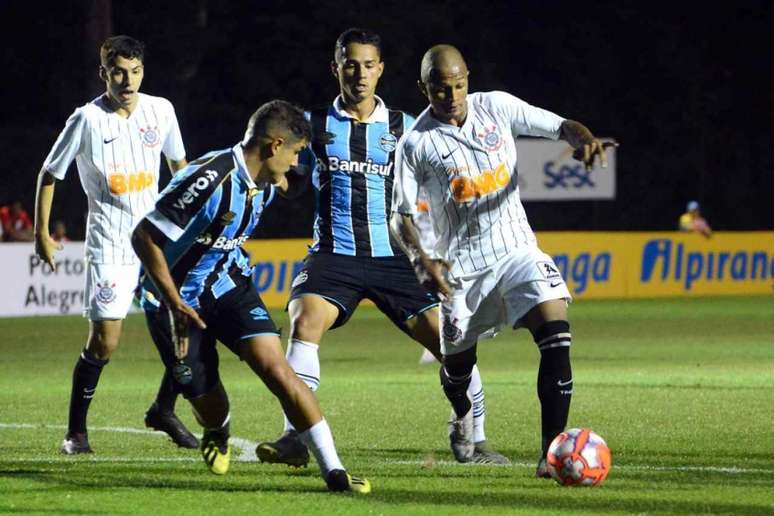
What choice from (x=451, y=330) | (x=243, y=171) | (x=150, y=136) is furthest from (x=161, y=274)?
(x=150, y=136)

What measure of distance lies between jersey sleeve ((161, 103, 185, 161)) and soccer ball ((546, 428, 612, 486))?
330 cm

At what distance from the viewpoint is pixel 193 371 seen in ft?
25.7

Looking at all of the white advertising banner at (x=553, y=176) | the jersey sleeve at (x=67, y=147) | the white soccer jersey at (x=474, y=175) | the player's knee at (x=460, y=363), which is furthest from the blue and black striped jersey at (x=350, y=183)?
the white advertising banner at (x=553, y=176)

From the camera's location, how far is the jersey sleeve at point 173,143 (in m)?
9.69

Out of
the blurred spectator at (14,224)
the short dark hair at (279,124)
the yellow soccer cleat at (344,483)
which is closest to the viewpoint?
the yellow soccer cleat at (344,483)

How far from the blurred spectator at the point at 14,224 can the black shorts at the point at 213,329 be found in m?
20.5

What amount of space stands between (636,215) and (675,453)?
2941 cm

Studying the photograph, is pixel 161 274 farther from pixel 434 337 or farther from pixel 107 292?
pixel 107 292

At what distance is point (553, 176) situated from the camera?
105ft

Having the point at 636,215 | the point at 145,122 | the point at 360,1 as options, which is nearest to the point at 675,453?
the point at 145,122

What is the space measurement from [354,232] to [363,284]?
0.28 m

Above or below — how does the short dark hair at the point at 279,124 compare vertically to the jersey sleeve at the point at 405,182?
above

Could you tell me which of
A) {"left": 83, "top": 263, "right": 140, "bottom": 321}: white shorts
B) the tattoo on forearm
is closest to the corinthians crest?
the tattoo on forearm

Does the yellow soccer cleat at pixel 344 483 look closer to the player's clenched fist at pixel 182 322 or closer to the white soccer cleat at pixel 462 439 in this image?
the player's clenched fist at pixel 182 322
